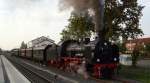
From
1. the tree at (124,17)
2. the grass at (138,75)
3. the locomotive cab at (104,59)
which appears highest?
the tree at (124,17)

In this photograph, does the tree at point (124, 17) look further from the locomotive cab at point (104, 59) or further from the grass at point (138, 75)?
the locomotive cab at point (104, 59)

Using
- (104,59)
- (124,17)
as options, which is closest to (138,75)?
(104,59)

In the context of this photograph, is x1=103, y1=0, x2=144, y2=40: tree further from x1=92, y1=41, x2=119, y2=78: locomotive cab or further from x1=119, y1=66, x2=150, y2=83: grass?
x1=92, y1=41, x2=119, y2=78: locomotive cab

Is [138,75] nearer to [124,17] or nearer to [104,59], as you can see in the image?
[104,59]

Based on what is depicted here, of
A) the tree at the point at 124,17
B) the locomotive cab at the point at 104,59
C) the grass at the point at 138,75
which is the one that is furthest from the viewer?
the tree at the point at 124,17

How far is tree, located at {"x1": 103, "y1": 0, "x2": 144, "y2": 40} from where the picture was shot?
47125 mm

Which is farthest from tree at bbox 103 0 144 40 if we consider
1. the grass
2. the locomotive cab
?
the locomotive cab

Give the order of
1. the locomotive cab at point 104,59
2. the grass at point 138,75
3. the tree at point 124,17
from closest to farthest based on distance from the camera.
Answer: the locomotive cab at point 104,59 < the grass at point 138,75 < the tree at point 124,17

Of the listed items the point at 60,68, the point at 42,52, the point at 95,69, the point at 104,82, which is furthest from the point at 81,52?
the point at 42,52

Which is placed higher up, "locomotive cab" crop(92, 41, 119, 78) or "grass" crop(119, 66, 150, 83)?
"locomotive cab" crop(92, 41, 119, 78)

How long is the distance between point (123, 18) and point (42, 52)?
12.6 metres

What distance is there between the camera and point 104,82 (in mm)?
26266

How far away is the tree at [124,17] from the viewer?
155ft

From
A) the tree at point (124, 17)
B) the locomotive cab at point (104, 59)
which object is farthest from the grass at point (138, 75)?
the tree at point (124, 17)
